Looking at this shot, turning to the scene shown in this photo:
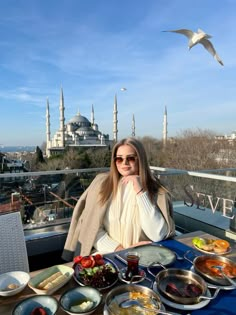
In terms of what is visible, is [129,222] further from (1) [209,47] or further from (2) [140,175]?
(1) [209,47]

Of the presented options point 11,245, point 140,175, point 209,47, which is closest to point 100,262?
point 11,245

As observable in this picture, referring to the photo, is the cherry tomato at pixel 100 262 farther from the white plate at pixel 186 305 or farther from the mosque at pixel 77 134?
the mosque at pixel 77 134

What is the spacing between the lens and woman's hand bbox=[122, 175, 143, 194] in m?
1.58

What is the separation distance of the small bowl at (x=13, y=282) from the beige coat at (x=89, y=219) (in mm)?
585

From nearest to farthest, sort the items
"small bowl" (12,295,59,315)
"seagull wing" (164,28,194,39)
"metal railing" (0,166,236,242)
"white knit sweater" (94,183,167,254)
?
"small bowl" (12,295,59,315) → "white knit sweater" (94,183,167,254) → "metal railing" (0,166,236,242) → "seagull wing" (164,28,194,39)

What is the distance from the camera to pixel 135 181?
161 cm

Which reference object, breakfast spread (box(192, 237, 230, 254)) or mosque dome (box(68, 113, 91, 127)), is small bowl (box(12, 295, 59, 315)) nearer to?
breakfast spread (box(192, 237, 230, 254))

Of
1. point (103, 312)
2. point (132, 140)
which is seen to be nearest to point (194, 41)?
point (132, 140)

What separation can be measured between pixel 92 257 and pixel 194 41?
9.27 ft

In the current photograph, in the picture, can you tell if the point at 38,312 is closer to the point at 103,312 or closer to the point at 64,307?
the point at 64,307

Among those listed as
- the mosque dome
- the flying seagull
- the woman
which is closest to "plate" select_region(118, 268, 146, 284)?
the woman

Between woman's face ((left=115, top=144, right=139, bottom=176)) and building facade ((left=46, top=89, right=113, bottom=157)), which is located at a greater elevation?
building facade ((left=46, top=89, right=113, bottom=157))

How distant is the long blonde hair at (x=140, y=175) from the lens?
5.37 ft

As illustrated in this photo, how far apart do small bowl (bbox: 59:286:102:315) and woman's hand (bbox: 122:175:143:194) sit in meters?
0.77
